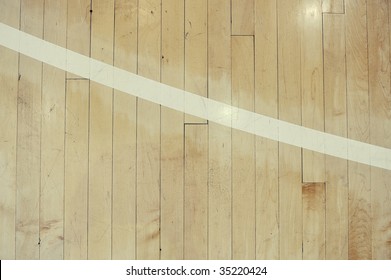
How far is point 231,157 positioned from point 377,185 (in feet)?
2.11

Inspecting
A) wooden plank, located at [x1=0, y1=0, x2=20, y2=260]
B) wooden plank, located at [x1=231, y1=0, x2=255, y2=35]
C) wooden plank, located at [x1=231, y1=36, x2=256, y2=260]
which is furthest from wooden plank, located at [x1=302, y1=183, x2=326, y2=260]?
wooden plank, located at [x1=0, y1=0, x2=20, y2=260]

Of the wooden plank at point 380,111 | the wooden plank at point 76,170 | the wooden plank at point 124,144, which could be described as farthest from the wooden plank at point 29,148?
the wooden plank at point 380,111

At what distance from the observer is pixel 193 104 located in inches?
65.7

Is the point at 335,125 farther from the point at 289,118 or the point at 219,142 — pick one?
the point at 219,142

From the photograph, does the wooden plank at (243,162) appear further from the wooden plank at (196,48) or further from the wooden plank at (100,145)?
the wooden plank at (100,145)

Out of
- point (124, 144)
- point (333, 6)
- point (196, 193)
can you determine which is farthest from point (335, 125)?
point (124, 144)

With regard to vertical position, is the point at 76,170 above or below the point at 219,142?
below

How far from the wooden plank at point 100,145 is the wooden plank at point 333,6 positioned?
3.04 ft

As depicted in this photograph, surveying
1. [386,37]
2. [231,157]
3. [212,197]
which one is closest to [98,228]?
[212,197]

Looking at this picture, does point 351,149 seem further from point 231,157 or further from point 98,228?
point 98,228

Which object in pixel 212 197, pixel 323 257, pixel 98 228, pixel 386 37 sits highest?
pixel 386 37

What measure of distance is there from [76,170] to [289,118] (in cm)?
93

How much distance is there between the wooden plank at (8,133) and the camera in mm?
1623

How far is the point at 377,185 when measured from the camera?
66.5 inches
